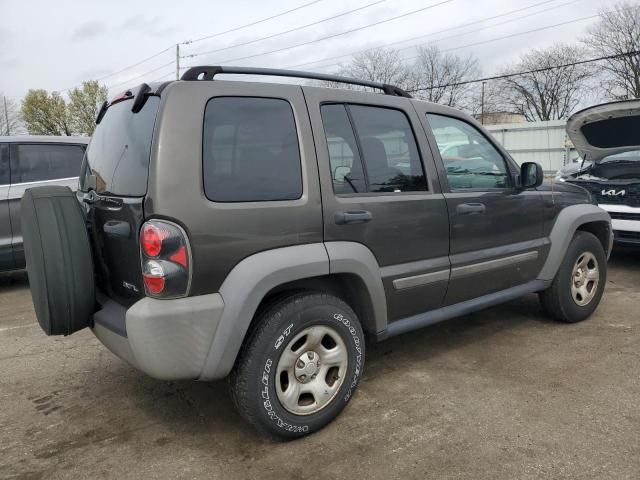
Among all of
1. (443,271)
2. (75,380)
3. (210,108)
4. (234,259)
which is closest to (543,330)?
(443,271)

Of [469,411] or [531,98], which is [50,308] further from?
[531,98]

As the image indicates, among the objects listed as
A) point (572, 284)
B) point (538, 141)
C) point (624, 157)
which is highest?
point (538, 141)

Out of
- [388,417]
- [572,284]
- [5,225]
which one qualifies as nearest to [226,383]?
[388,417]

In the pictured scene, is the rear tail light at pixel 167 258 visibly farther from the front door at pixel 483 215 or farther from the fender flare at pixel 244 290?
the front door at pixel 483 215

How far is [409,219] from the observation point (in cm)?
309

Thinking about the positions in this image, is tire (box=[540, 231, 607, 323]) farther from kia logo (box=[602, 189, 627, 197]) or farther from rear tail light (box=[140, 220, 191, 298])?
rear tail light (box=[140, 220, 191, 298])

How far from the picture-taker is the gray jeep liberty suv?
93.0 inches

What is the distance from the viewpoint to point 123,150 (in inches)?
106

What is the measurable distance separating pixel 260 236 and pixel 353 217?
0.57 meters

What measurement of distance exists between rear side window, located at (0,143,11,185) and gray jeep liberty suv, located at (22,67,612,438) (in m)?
3.36

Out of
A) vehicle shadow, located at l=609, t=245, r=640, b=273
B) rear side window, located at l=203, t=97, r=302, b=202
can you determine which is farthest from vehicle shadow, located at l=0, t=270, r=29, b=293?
vehicle shadow, located at l=609, t=245, r=640, b=273

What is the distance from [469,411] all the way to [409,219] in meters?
1.14

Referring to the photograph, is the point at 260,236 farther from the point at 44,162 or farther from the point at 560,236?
the point at 44,162

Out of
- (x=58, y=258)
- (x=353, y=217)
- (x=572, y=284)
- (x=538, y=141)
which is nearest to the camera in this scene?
(x=58, y=258)
